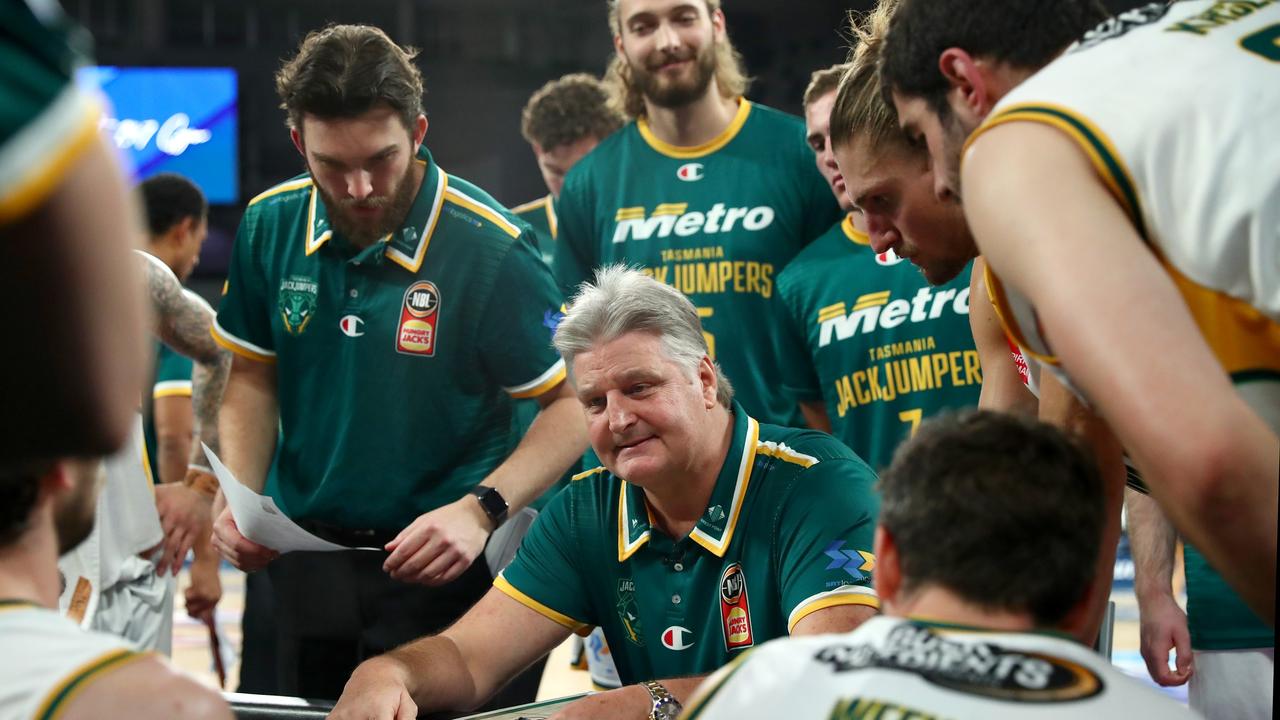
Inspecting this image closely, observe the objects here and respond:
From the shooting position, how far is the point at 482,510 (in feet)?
9.94

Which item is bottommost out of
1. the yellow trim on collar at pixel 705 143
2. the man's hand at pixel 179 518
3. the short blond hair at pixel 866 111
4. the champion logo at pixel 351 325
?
the man's hand at pixel 179 518

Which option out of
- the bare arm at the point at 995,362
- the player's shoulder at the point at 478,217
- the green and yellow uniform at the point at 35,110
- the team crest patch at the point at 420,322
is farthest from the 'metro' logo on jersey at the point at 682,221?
the green and yellow uniform at the point at 35,110

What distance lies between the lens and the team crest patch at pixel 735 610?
2546 millimetres

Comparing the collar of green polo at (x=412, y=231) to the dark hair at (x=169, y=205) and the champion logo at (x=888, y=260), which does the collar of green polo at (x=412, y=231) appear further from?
the dark hair at (x=169, y=205)

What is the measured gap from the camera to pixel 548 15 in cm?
1385

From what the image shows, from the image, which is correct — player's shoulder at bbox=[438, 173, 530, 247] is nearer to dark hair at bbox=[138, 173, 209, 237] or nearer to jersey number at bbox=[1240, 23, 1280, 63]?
dark hair at bbox=[138, 173, 209, 237]

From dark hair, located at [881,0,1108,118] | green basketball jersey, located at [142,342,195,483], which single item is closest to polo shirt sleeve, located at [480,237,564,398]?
dark hair, located at [881,0,1108,118]

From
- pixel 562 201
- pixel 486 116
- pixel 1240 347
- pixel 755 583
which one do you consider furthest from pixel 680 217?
pixel 486 116

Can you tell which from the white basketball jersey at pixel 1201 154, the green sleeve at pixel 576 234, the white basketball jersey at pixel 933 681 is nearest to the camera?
the white basketball jersey at pixel 933 681

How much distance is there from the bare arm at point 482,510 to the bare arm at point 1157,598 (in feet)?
4.37

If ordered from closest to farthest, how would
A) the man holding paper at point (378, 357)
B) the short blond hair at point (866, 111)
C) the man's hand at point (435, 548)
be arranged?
1. the short blond hair at point (866, 111)
2. the man's hand at point (435, 548)
3. the man holding paper at point (378, 357)

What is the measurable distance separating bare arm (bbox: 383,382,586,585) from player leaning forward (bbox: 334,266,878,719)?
18cm

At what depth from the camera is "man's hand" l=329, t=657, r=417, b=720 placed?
229 cm

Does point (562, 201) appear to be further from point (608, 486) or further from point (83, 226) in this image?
point (83, 226)
